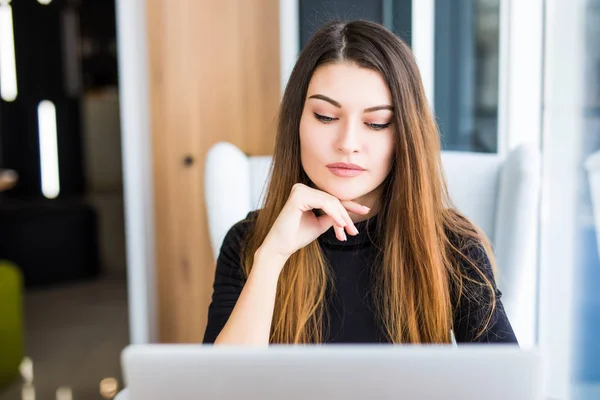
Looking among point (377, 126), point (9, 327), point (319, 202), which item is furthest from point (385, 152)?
point (9, 327)

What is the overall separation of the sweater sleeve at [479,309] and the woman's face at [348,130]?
261 mm

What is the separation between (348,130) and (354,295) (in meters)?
0.35

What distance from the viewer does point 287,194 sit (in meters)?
1.37

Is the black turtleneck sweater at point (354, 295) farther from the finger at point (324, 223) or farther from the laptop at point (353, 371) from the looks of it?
the laptop at point (353, 371)

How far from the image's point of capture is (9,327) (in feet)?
9.61

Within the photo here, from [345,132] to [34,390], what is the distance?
219 cm

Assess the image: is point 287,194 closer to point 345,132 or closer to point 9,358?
point 345,132

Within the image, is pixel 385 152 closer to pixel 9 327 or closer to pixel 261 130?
pixel 261 130

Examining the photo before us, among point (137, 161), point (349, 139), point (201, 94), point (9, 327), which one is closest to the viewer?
point (349, 139)

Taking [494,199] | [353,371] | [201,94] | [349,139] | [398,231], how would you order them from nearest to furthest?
[353,371], [349,139], [398,231], [494,199], [201,94]

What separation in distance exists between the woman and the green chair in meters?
1.91

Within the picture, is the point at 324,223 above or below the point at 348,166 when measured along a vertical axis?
below

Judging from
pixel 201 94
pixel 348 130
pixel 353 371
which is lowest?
pixel 353 371

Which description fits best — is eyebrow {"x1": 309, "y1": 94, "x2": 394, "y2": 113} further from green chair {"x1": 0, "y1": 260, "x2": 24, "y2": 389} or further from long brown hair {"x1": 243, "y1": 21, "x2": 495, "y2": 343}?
green chair {"x1": 0, "y1": 260, "x2": 24, "y2": 389}
